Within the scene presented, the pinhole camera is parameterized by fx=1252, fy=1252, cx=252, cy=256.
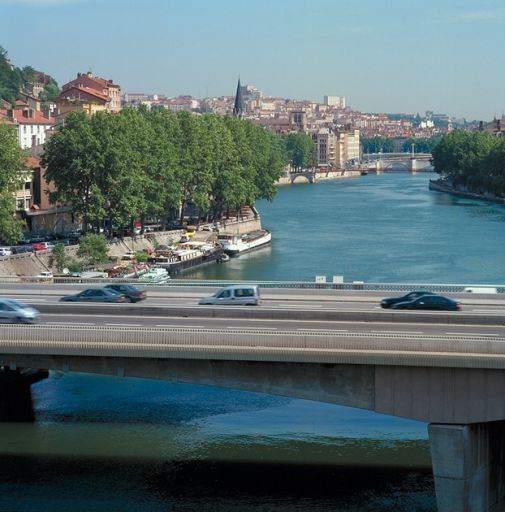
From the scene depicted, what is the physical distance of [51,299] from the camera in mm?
29844

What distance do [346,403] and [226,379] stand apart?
2073 mm

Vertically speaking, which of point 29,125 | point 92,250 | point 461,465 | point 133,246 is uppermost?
point 29,125

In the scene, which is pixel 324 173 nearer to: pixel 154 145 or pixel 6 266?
pixel 154 145

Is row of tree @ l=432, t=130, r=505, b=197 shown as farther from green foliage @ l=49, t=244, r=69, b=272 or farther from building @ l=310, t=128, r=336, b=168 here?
green foliage @ l=49, t=244, r=69, b=272

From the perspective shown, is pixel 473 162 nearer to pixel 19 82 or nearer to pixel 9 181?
pixel 19 82

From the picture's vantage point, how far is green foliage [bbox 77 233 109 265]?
5159 cm

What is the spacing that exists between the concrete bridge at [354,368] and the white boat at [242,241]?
131 ft

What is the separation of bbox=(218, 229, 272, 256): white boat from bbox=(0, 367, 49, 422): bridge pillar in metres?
31.5

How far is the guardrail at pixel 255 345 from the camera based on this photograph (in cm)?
1972

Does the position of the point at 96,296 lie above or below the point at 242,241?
above

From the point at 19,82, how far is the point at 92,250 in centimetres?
7560

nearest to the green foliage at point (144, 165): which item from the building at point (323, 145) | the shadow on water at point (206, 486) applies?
the shadow on water at point (206, 486)

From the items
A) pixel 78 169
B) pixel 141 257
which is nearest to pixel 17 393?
pixel 141 257

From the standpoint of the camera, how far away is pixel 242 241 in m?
64.9
